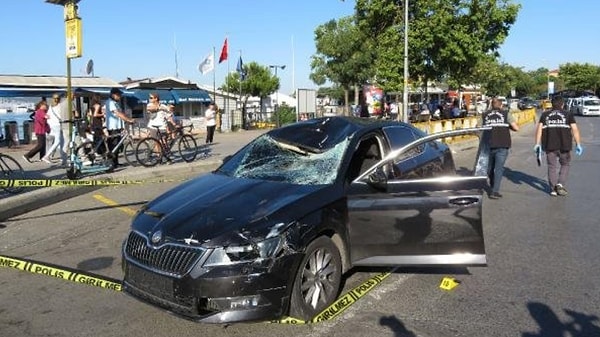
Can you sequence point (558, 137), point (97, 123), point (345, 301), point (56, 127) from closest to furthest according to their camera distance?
point (345, 301), point (558, 137), point (97, 123), point (56, 127)

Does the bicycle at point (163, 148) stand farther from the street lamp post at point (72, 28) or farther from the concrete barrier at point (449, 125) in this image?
the concrete barrier at point (449, 125)

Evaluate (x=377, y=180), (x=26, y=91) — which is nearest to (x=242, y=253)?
(x=377, y=180)

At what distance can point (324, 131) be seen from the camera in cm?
539

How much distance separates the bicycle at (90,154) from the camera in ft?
35.0

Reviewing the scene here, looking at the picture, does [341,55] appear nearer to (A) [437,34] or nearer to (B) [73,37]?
(A) [437,34]

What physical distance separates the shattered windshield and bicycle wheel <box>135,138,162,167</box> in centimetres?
740

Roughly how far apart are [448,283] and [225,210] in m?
2.18

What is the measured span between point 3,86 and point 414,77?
62.5 ft

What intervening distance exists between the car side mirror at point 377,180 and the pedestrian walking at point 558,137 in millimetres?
5734

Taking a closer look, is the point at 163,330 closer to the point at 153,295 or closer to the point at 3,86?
the point at 153,295

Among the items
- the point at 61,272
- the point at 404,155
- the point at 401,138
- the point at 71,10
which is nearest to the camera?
the point at 61,272

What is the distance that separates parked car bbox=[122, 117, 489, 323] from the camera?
12.1ft

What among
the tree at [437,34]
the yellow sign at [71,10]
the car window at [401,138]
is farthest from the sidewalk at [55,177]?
the tree at [437,34]

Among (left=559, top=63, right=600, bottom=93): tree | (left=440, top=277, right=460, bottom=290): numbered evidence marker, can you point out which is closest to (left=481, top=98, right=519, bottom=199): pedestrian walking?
(left=440, top=277, right=460, bottom=290): numbered evidence marker
